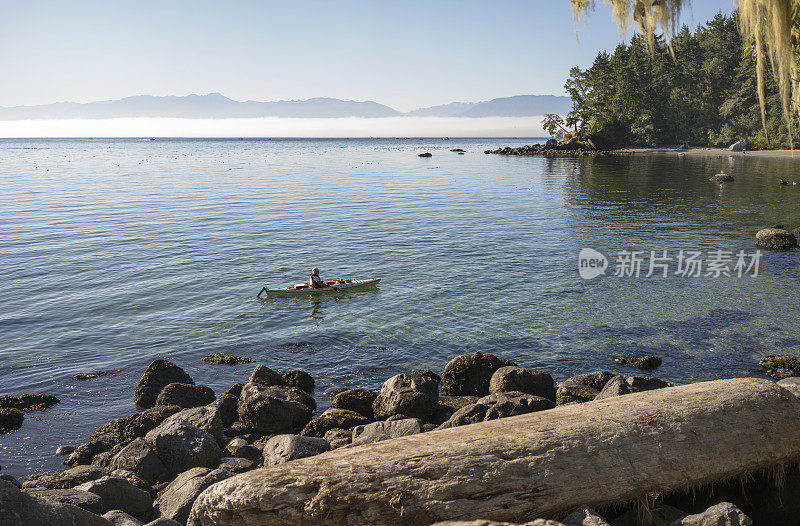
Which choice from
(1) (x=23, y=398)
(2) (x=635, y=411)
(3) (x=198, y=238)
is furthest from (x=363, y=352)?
(3) (x=198, y=238)

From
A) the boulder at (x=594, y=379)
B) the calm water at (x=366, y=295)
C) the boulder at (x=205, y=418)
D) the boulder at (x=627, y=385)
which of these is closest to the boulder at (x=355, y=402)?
the calm water at (x=366, y=295)

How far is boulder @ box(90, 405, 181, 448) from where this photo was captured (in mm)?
13086

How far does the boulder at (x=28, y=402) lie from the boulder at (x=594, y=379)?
48.3ft

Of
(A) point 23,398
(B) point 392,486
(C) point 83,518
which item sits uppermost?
(B) point 392,486

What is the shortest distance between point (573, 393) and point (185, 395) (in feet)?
34.2

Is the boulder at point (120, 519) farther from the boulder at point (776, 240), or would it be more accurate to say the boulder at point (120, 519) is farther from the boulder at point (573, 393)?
the boulder at point (776, 240)

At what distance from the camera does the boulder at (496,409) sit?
37.6 feet

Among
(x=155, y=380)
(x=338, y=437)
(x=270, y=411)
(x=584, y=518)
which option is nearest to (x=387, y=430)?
(x=338, y=437)

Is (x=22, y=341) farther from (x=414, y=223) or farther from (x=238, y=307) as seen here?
(x=414, y=223)

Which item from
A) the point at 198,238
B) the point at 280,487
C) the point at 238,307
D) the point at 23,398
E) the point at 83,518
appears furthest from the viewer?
the point at 198,238

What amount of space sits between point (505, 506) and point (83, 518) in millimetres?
5470

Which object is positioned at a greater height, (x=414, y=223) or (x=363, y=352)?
(x=414, y=223)

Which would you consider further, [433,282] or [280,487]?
[433,282]

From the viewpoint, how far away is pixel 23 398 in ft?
50.4
